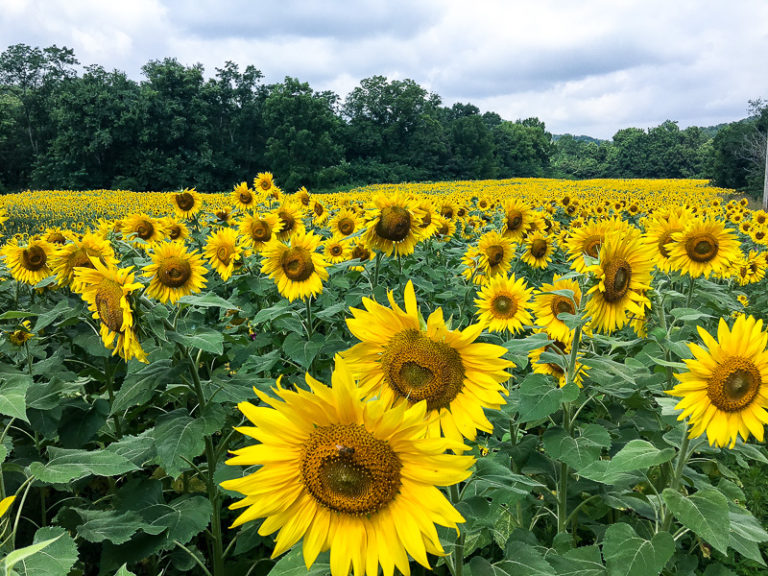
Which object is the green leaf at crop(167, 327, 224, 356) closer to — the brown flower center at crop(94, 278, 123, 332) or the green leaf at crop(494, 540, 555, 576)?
the brown flower center at crop(94, 278, 123, 332)

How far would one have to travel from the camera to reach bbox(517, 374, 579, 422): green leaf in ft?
5.48

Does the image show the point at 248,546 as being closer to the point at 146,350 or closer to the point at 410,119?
the point at 146,350

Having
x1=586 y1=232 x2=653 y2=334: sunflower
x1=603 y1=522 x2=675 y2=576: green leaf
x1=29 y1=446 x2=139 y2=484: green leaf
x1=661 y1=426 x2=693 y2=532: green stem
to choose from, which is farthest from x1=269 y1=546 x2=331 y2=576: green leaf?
x1=586 y1=232 x2=653 y2=334: sunflower

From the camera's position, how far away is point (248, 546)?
1898mm

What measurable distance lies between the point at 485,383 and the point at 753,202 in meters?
34.5

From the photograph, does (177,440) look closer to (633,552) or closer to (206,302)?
(206,302)

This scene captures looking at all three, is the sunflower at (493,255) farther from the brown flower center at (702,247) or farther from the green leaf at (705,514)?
the green leaf at (705,514)

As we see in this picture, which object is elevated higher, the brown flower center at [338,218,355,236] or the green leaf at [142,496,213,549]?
the brown flower center at [338,218,355,236]

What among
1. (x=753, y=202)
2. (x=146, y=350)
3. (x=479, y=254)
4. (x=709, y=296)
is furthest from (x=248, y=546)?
(x=753, y=202)

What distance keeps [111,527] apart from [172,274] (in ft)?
4.36

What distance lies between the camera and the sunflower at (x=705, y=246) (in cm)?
333

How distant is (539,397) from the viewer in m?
1.74

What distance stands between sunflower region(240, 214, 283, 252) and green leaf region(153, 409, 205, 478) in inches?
87.4

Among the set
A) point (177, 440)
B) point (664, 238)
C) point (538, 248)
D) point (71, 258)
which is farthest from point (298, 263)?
point (664, 238)
